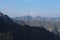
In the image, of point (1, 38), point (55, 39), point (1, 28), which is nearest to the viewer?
point (1, 38)

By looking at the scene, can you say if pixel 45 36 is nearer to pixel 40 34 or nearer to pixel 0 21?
pixel 40 34

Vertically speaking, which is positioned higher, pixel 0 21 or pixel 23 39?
pixel 0 21

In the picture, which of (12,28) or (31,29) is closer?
(12,28)

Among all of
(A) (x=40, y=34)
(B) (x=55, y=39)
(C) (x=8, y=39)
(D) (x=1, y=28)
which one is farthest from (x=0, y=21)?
(B) (x=55, y=39)

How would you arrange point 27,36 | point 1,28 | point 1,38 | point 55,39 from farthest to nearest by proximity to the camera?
point 55,39
point 27,36
point 1,28
point 1,38

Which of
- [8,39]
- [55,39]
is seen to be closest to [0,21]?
[8,39]

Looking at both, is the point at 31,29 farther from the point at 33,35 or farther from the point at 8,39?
the point at 8,39

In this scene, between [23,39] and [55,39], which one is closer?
[23,39]

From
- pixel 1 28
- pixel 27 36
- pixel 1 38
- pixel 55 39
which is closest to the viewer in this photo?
pixel 1 38

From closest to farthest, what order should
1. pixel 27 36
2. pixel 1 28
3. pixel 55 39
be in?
pixel 1 28 → pixel 27 36 → pixel 55 39
